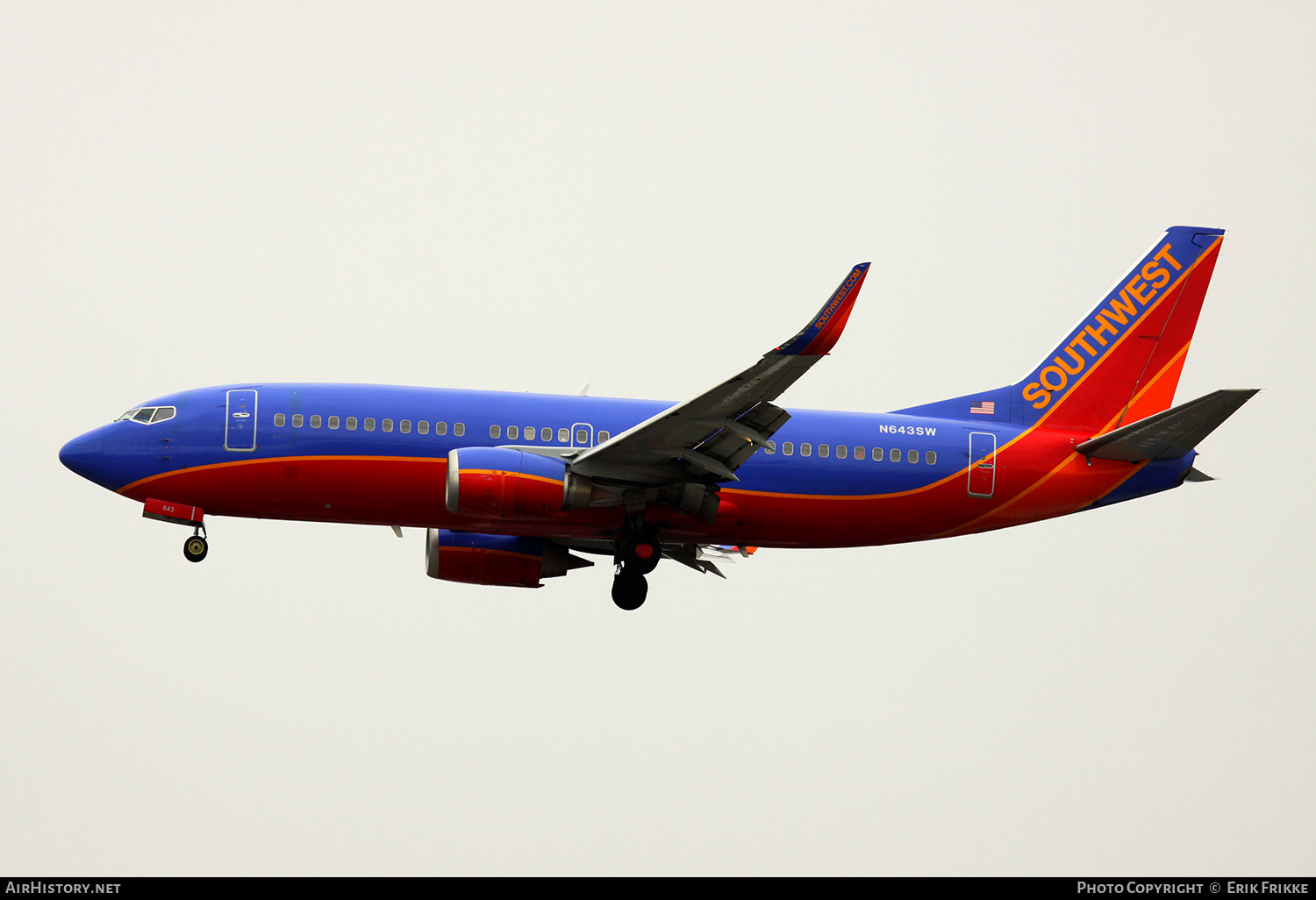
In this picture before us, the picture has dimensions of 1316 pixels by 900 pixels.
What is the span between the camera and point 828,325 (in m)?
20.6

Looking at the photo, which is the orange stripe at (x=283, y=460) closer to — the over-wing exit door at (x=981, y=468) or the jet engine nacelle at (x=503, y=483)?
the jet engine nacelle at (x=503, y=483)

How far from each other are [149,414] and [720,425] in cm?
1173

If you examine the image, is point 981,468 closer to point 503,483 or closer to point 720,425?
point 720,425

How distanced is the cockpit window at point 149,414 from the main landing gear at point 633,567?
→ 31.4 ft

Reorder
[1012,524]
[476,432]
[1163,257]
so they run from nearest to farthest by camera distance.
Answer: [476,432], [1012,524], [1163,257]

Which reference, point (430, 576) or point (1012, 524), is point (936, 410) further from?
point (430, 576)

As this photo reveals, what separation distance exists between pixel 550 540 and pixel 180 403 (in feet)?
28.0

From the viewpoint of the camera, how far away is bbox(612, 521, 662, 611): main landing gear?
85.2 ft

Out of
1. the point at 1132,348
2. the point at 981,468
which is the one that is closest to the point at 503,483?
the point at 981,468

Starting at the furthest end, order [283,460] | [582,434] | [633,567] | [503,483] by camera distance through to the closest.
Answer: [633,567] → [582,434] → [283,460] → [503,483]

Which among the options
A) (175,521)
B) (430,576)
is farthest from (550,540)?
(175,521)

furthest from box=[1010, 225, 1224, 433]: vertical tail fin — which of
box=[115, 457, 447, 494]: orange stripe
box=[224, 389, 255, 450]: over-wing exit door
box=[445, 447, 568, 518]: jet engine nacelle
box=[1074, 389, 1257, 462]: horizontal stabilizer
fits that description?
box=[224, 389, 255, 450]: over-wing exit door

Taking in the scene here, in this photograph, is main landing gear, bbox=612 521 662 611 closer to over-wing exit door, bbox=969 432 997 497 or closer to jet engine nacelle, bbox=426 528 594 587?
jet engine nacelle, bbox=426 528 594 587

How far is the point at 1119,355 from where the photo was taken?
29391 millimetres
